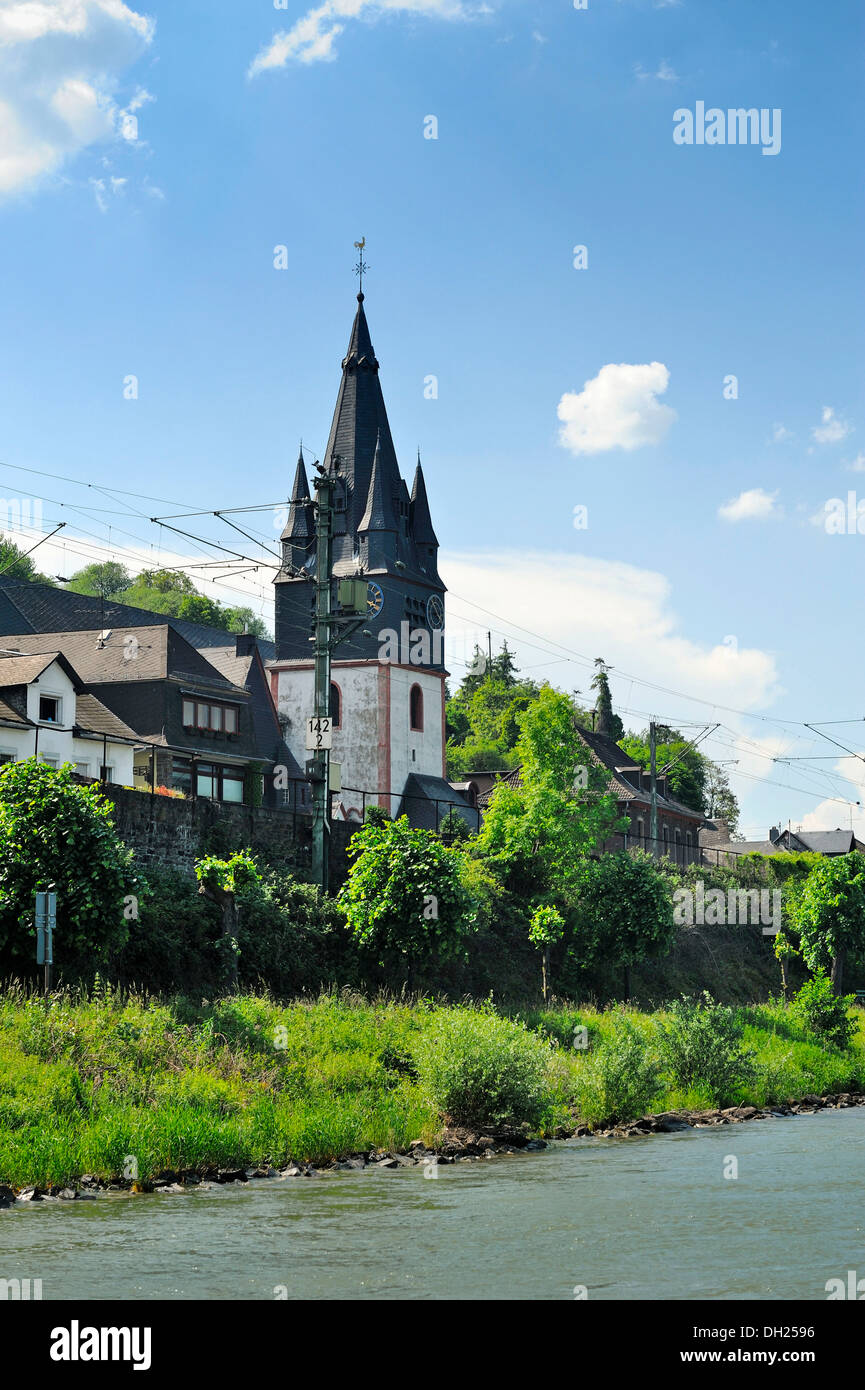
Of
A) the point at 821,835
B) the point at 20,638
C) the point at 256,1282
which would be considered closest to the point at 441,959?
the point at 256,1282

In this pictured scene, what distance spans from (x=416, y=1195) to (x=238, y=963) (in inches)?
518

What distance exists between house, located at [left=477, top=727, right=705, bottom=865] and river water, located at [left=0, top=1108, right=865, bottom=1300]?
198 ft

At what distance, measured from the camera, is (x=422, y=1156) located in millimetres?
23062

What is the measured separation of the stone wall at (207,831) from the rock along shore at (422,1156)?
1079 centimetres

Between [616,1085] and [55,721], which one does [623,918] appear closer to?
[616,1085]

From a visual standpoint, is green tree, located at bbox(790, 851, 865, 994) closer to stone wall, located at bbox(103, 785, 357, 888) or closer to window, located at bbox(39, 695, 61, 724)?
stone wall, located at bbox(103, 785, 357, 888)

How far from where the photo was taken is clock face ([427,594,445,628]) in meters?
79.2


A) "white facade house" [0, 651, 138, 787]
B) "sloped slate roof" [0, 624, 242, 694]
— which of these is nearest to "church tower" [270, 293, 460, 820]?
"sloped slate roof" [0, 624, 242, 694]

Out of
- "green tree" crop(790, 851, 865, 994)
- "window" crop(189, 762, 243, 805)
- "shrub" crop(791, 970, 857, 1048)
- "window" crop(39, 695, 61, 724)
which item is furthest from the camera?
"window" crop(189, 762, 243, 805)

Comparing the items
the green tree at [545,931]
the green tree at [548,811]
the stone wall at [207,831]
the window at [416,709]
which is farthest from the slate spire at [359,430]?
the stone wall at [207,831]

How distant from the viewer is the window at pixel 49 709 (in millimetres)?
47188

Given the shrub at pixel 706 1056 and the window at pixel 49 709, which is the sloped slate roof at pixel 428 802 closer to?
the window at pixel 49 709
